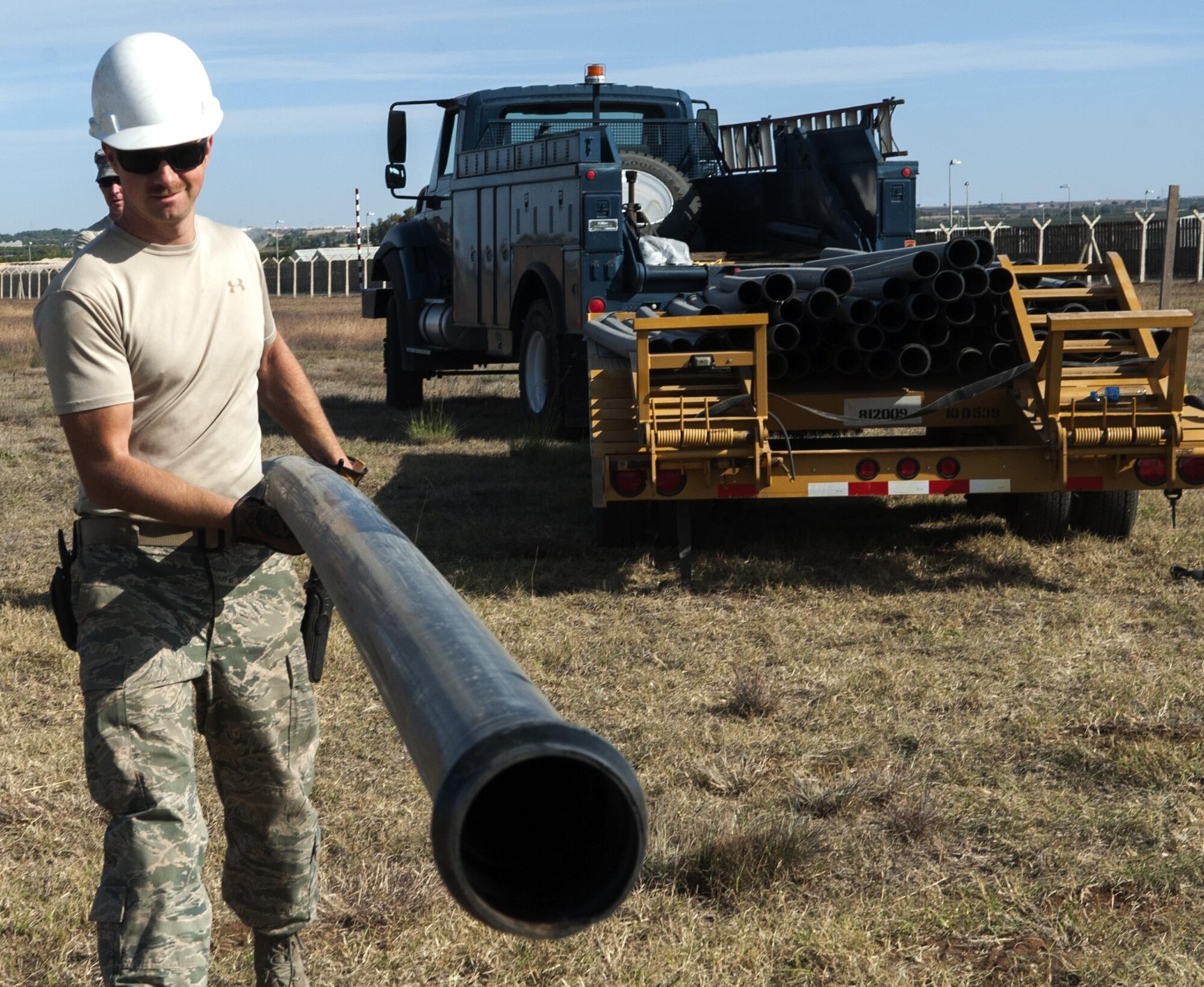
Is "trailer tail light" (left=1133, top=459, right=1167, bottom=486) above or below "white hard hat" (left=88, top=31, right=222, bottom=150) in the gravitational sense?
below

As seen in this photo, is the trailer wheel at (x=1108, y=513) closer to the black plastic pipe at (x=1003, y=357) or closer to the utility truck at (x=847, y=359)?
the utility truck at (x=847, y=359)

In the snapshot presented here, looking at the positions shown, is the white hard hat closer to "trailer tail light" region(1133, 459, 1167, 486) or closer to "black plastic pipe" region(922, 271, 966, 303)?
"black plastic pipe" region(922, 271, 966, 303)

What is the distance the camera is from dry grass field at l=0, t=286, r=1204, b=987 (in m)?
3.72

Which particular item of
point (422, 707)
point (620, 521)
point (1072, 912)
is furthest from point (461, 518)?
point (422, 707)

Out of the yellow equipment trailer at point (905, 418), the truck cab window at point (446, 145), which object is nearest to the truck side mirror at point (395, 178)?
the truck cab window at point (446, 145)

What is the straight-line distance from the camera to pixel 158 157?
9.91 ft

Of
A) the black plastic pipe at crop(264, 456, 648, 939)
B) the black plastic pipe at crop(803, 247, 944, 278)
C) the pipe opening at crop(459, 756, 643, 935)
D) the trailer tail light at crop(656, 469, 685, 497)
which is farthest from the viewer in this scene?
the black plastic pipe at crop(803, 247, 944, 278)

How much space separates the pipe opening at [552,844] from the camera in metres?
1.99

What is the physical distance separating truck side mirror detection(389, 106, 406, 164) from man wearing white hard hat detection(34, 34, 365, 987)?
10.2 meters

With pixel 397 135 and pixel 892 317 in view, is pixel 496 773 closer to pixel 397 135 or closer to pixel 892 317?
pixel 892 317

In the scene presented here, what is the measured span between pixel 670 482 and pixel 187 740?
13.2 ft

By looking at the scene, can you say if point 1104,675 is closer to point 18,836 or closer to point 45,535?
point 18,836

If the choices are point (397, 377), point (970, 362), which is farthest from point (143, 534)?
point (397, 377)

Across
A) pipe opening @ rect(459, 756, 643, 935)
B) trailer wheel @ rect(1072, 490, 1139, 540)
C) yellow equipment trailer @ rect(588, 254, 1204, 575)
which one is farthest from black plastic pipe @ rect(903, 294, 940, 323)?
pipe opening @ rect(459, 756, 643, 935)
